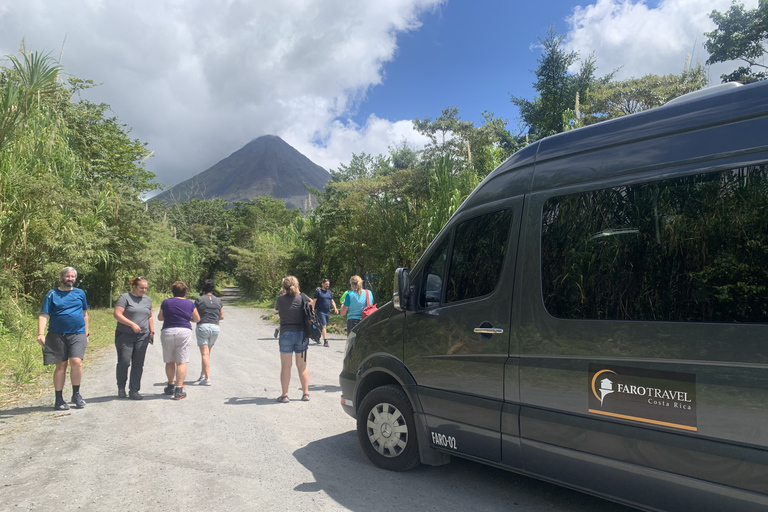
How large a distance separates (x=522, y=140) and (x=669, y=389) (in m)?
33.9

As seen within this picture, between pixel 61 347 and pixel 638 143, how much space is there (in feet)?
23.1

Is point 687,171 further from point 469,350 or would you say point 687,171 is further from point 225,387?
point 225,387

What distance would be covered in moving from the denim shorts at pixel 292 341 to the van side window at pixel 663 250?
4388 mm

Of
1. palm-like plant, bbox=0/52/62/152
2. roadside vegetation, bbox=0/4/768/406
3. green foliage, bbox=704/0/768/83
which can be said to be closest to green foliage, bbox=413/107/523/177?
roadside vegetation, bbox=0/4/768/406

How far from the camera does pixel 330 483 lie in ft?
13.5

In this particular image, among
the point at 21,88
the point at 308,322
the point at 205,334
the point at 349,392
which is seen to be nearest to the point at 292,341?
the point at 308,322

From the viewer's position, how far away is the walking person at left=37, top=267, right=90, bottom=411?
6445 millimetres

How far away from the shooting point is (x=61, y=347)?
6.52 meters

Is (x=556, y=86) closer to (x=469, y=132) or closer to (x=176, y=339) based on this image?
(x=469, y=132)

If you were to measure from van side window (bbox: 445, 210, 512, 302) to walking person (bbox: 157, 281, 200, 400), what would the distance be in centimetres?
501

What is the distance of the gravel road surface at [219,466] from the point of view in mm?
3742

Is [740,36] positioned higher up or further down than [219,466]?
higher up

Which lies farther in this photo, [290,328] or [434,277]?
[290,328]

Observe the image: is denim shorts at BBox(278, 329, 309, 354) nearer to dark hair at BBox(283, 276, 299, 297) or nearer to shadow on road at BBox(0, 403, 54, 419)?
dark hair at BBox(283, 276, 299, 297)
